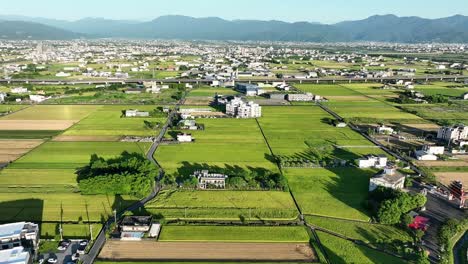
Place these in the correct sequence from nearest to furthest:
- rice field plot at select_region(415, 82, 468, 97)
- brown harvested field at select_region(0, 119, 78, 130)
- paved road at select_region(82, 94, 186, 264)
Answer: paved road at select_region(82, 94, 186, 264), brown harvested field at select_region(0, 119, 78, 130), rice field plot at select_region(415, 82, 468, 97)

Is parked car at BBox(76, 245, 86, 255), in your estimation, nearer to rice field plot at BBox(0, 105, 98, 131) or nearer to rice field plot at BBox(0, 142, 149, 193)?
rice field plot at BBox(0, 142, 149, 193)

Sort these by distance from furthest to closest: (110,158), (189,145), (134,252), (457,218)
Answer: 1. (189,145)
2. (110,158)
3. (457,218)
4. (134,252)

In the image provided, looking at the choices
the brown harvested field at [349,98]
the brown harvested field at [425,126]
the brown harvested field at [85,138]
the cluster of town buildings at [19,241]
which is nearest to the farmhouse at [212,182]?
the cluster of town buildings at [19,241]

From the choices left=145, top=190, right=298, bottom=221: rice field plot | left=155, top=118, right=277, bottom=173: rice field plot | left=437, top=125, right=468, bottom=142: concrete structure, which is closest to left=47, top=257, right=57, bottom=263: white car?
left=145, top=190, right=298, bottom=221: rice field plot

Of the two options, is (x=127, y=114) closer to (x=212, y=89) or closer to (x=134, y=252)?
(x=212, y=89)

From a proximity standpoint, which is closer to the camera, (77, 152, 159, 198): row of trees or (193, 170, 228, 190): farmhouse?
(77, 152, 159, 198): row of trees

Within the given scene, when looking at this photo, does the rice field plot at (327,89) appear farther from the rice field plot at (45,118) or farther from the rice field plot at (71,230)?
the rice field plot at (71,230)

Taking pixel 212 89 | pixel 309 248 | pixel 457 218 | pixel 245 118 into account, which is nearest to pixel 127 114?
pixel 245 118
